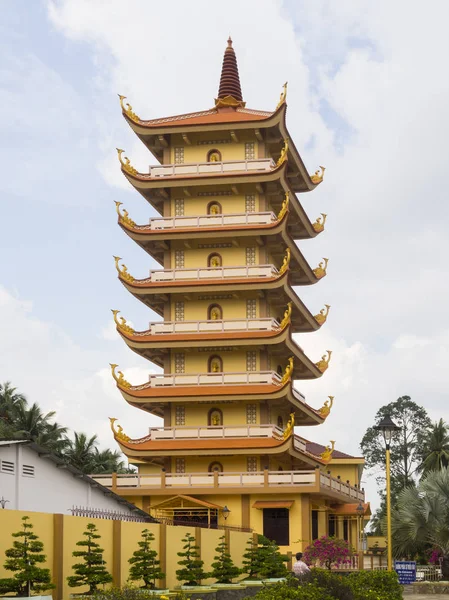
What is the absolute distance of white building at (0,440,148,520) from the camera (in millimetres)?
32344

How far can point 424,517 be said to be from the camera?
41406 mm

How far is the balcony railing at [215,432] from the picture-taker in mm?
49438

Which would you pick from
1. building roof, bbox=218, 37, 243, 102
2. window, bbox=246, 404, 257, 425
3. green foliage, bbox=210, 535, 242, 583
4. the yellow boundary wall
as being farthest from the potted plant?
building roof, bbox=218, 37, 243, 102

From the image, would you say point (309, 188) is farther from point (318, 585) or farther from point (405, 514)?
point (318, 585)

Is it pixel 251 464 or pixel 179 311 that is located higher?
pixel 179 311

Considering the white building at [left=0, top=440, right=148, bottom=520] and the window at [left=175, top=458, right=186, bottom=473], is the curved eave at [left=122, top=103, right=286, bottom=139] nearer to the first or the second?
the window at [left=175, top=458, right=186, bottom=473]

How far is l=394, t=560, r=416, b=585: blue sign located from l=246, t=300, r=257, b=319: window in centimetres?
1396

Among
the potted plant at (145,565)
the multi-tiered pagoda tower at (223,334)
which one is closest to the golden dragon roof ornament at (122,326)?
the multi-tiered pagoda tower at (223,334)

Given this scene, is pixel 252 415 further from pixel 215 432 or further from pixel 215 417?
pixel 215 432

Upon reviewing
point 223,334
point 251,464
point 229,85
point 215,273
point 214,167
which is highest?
point 229,85

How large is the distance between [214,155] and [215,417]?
1354 centimetres

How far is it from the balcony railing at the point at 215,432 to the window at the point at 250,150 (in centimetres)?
1388

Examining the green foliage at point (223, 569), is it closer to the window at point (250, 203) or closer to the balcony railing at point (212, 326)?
the balcony railing at point (212, 326)

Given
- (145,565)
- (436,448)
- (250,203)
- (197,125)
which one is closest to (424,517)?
(145,565)
